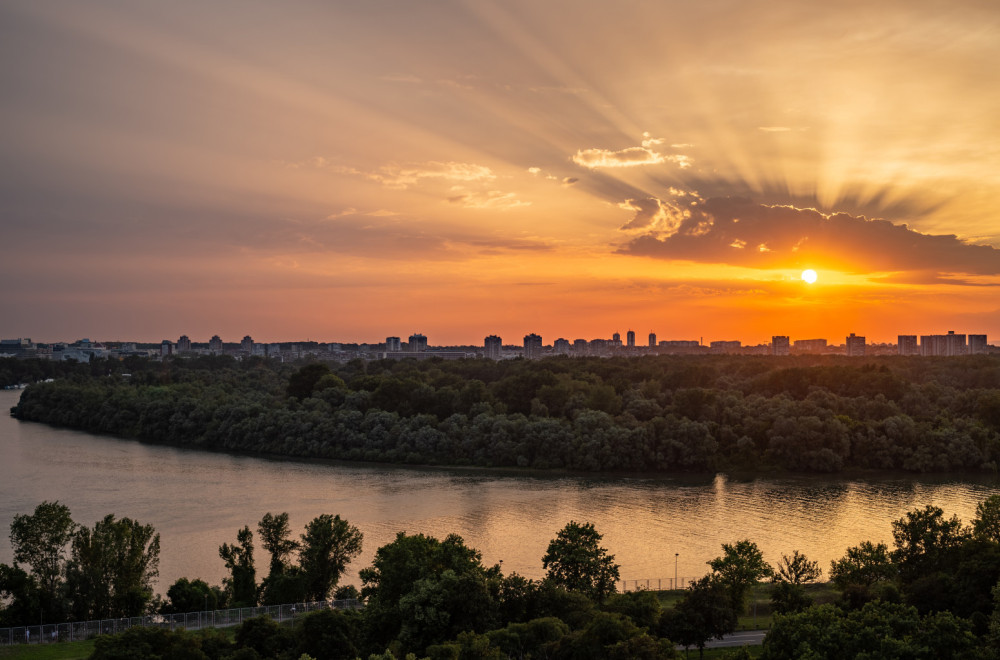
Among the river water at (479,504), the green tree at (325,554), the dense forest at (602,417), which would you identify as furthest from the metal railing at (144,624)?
the dense forest at (602,417)

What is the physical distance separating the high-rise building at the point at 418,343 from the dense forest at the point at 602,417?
386ft

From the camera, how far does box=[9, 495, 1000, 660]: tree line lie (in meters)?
11.5

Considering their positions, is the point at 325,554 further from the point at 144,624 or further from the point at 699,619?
the point at 699,619

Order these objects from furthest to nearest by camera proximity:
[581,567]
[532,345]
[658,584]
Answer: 1. [532,345]
2. [658,584]
3. [581,567]

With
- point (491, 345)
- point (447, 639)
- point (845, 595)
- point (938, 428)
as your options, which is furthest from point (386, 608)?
point (491, 345)

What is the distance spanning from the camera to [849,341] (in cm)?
11419

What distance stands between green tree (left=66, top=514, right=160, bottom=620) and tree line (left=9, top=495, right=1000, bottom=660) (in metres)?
0.09

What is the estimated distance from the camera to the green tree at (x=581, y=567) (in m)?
16.5

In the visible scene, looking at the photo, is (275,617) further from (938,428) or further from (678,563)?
(938,428)

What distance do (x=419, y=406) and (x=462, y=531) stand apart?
74.5ft

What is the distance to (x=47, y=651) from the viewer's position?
48.8 feet

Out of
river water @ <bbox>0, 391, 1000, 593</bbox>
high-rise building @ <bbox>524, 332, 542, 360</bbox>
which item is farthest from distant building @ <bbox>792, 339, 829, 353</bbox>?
river water @ <bbox>0, 391, 1000, 593</bbox>

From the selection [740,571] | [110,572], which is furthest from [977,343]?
[110,572]

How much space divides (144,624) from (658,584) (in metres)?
11.7
